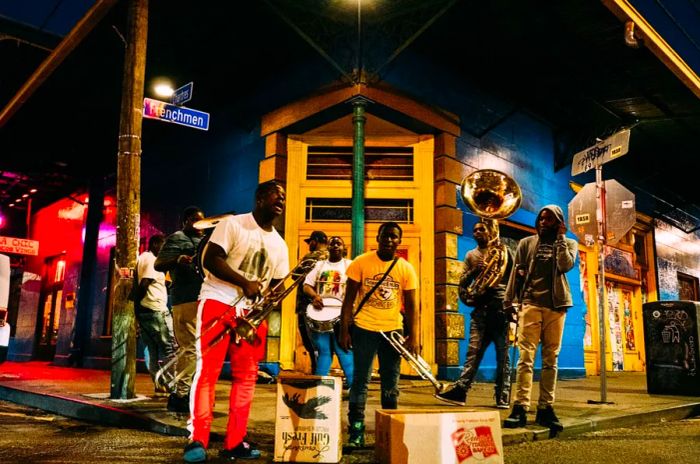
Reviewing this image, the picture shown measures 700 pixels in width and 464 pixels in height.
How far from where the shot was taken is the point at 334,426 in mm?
3811

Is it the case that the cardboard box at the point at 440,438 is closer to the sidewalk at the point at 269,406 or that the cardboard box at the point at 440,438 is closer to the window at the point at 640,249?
the sidewalk at the point at 269,406

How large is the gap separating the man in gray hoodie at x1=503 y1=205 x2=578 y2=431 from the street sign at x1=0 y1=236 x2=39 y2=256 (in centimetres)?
1629

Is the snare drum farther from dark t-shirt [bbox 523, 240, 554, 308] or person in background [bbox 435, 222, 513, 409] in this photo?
dark t-shirt [bbox 523, 240, 554, 308]

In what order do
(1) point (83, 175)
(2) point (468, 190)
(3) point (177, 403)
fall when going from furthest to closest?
1. (1) point (83, 175)
2. (2) point (468, 190)
3. (3) point (177, 403)

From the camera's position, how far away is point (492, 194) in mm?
7898

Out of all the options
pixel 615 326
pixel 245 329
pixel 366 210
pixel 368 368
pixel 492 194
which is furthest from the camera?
pixel 615 326

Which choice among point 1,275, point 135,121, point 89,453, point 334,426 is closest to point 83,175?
point 1,275

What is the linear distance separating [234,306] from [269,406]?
2.53 m

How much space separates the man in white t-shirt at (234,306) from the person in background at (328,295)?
2397mm

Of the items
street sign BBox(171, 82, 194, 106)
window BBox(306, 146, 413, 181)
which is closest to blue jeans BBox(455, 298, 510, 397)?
window BBox(306, 146, 413, 181)

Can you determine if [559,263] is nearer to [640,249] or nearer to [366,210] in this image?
[366,210]

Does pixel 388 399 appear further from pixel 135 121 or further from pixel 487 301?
pixel 135 121

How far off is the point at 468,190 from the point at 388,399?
4.48 meters

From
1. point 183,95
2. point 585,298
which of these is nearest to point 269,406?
point 183,95
